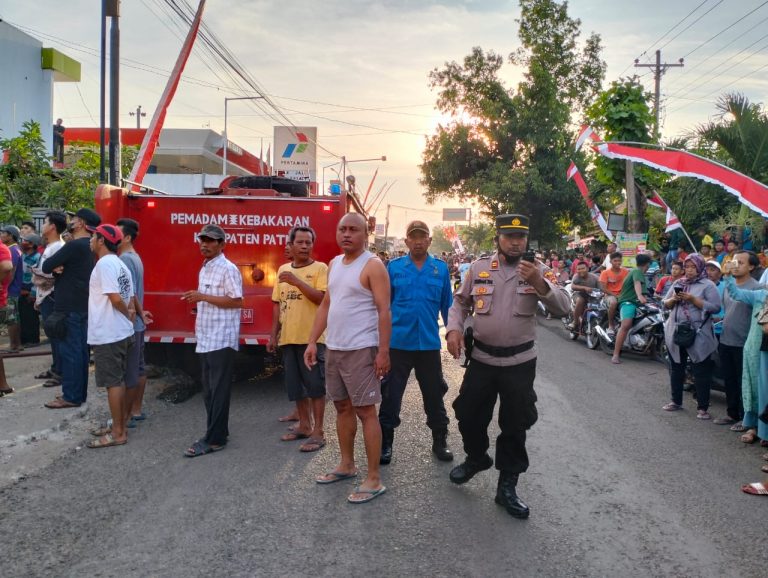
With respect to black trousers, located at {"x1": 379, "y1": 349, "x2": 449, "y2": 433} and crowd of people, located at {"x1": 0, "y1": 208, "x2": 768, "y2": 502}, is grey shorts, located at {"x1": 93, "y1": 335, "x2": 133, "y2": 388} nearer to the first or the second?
crowd of people, located at {"x1": 0, "y1": 208, "x2": 768, "y2": 502}

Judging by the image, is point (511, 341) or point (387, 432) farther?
point (387, 432)

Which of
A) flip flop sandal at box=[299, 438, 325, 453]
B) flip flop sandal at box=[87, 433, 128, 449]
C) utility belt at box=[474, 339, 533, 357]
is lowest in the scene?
flip flop sandal at box=[87, 433, 128, 449]

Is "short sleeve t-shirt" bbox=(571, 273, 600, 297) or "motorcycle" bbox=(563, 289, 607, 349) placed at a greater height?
"short sleeve t-shirt" bbox=(571, 273, 600, 297)

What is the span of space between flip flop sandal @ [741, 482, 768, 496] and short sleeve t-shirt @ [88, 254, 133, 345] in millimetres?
5017

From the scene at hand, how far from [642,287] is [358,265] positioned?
7.89 metres

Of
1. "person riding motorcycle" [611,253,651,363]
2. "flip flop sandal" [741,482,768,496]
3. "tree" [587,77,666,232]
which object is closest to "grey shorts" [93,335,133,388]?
"flip flop sandal" [741,482,768,496]

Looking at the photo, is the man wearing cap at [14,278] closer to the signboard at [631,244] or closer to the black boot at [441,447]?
the black boot at [441,447]

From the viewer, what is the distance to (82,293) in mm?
6680

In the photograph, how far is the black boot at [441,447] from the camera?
5.38 meters

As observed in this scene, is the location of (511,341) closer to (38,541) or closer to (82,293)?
(38,541)

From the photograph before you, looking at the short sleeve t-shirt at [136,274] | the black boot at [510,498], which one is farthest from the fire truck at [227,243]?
the black boot at [510,498]

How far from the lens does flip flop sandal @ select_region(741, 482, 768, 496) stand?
15.6ft

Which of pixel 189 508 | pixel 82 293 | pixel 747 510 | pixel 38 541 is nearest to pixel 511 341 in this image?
pixel 747 510

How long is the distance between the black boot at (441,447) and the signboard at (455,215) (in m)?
78.8
